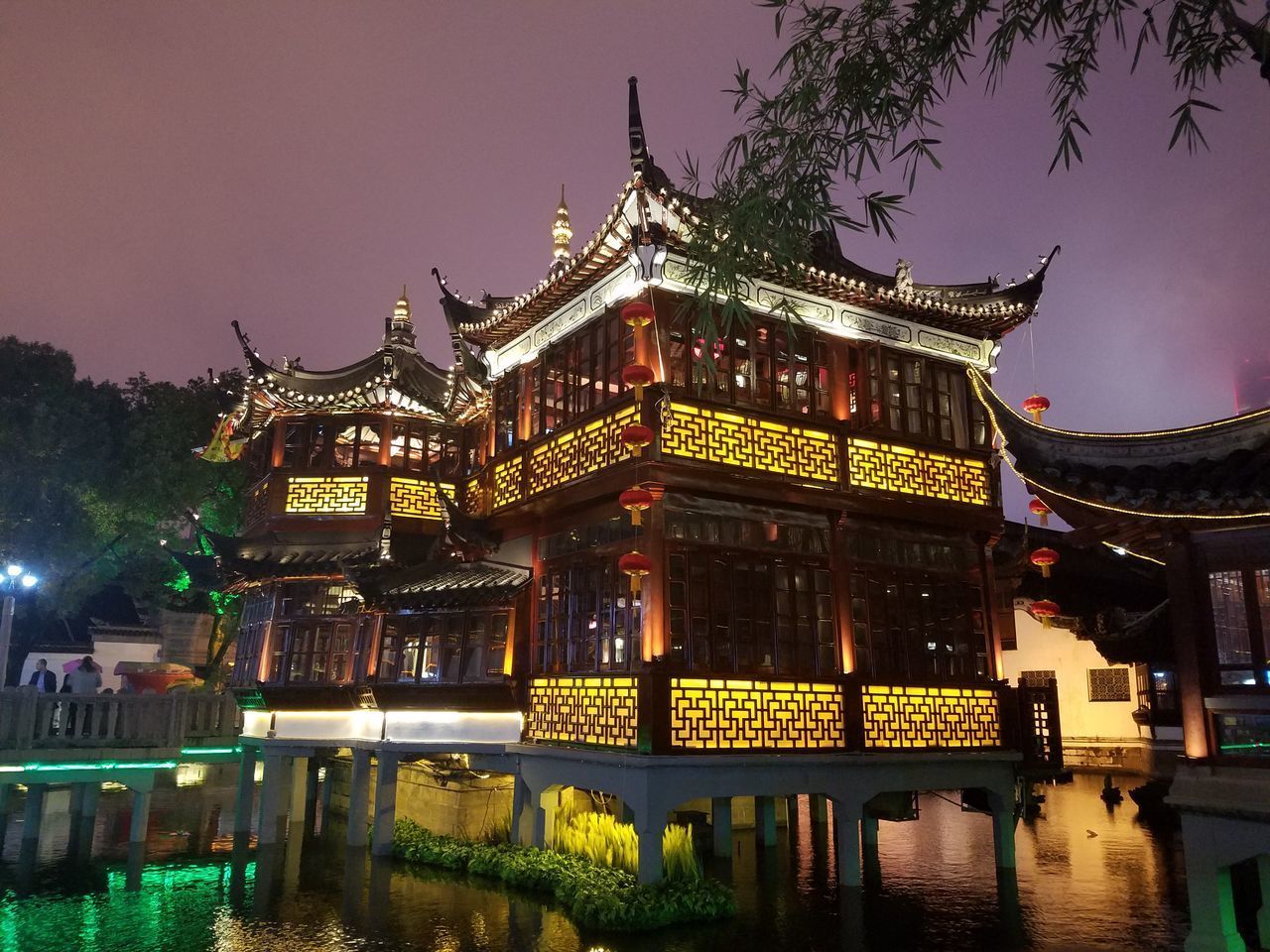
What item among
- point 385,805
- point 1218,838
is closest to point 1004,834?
point 1218,838

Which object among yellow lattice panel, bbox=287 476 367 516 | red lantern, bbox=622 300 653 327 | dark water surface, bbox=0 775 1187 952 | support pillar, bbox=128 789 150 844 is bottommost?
dark water surface, bbox=0 775 1187 952

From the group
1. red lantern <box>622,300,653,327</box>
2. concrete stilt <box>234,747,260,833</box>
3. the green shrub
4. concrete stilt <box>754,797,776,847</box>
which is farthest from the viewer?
concrete stilt <box>234,747,260,833</box>

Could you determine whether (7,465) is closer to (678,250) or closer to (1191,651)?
(678,250)

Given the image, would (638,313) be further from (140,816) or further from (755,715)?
(140,816)

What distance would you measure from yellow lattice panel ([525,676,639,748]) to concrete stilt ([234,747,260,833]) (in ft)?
24.1

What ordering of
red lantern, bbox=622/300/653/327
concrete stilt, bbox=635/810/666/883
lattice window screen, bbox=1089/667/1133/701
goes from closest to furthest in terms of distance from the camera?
concrete stilt, bbox=635/810/666/883 < red lantern, bbox=622/300/653/327 < lattice window screen, bbox=1089/667/1133/701

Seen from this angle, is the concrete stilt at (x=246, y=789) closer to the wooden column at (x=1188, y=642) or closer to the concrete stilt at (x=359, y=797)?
the concrete stilt at (x=359, y=797)

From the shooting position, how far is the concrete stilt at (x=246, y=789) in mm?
18656

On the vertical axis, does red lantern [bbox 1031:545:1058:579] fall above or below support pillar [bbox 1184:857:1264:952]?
above

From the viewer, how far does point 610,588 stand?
14055 mm

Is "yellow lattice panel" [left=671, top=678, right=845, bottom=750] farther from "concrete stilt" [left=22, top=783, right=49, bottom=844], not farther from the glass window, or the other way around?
"concrete stilt" [left=22, top=783, right=49, bottom=844]

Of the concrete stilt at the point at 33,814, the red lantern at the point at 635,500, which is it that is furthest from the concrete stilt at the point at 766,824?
the concrete stilt at the point at 33,814

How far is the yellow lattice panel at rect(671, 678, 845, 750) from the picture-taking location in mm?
12461

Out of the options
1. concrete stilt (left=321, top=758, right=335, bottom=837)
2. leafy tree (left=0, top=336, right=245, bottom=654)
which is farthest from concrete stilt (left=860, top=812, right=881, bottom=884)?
leafy tree (left=0, top=336, right=245, bottom=654)
